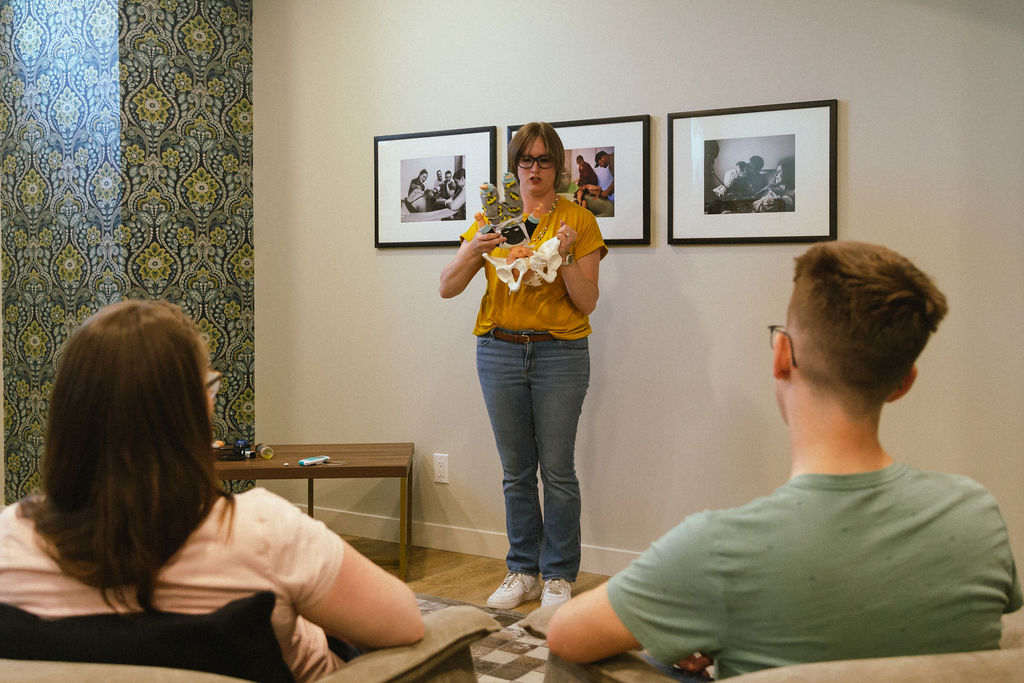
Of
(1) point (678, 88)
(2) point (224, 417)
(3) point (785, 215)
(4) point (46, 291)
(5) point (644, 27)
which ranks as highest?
(5) point (644, 27)

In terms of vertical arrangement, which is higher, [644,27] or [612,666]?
[644,27]

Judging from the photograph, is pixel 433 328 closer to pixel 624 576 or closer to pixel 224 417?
pixel 224 417

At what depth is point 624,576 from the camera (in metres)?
1.12

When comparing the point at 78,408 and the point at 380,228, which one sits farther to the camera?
the point at 380,228

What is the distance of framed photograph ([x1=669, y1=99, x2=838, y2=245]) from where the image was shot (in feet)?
10.2

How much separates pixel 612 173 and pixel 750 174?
521mm

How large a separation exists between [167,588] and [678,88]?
2739mm

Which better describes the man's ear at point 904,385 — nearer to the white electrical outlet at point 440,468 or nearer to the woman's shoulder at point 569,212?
the woman's shoulder at point 569,212

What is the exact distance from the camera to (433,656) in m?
1.24

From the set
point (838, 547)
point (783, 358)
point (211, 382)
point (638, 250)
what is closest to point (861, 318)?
point (783, 358)

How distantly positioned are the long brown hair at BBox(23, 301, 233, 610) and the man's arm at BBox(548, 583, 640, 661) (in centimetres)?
46

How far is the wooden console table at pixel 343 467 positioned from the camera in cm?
338

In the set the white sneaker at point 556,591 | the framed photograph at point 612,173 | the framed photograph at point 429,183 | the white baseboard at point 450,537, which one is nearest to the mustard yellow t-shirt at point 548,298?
the framed photograph at point 612,173

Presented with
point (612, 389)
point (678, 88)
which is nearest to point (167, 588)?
point (612, 389)
